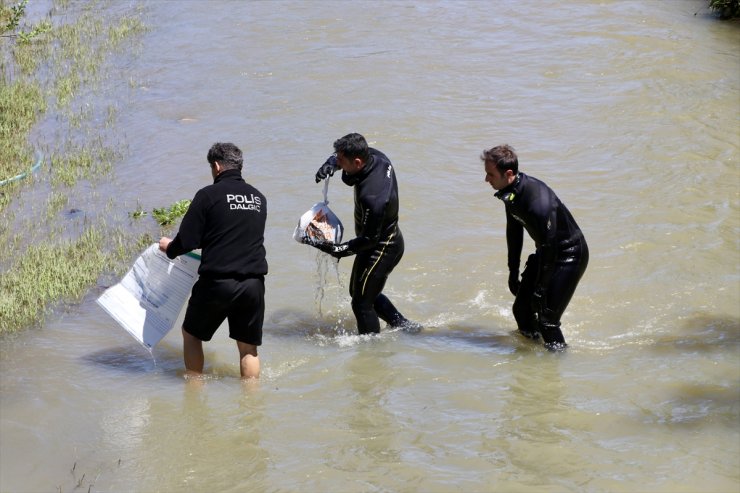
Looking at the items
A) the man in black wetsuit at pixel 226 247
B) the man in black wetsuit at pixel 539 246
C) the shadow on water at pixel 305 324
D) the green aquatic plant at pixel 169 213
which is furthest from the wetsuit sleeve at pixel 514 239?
the green aquatic plant at pixel 169 213

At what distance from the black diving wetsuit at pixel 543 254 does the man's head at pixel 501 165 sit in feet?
0.23

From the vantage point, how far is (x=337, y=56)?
1631cm

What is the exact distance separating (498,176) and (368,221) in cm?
104

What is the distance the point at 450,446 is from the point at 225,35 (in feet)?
41.9

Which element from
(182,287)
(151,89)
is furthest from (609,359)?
(151,89)

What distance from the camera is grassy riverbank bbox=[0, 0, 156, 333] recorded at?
9.04 meters

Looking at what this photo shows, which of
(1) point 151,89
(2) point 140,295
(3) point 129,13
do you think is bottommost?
(2) point 140,295

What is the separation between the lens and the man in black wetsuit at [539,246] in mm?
7164

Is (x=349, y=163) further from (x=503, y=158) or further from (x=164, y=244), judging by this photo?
(x=164, y=244)

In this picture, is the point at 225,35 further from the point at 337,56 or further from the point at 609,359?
the point at 609,359

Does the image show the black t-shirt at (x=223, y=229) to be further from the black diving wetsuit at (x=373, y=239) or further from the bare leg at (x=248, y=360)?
the black diving wetsuit at (x=373, y=239)

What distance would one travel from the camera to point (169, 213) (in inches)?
412

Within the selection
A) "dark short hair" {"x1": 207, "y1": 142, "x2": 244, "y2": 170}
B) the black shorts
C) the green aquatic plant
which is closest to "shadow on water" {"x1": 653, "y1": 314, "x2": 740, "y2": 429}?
the black shorts

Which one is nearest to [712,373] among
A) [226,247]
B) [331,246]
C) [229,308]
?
[331,246]
